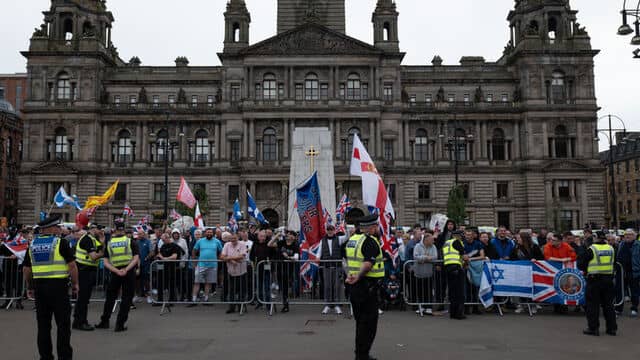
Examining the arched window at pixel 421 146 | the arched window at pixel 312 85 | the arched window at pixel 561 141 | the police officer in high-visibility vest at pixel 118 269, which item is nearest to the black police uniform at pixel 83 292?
the police officer in high-visibility vest at pixel 118 269

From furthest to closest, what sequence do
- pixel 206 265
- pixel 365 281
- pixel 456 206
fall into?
pixel 456 206 < pixel 206 265 < pixel 365 281

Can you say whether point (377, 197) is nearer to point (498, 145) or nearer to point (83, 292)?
point (83, 292)

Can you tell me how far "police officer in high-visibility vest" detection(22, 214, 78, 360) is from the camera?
9.30 meters

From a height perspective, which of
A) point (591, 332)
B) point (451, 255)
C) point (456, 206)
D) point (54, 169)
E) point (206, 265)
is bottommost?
point (591, 332)

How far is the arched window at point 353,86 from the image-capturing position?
57.6 m

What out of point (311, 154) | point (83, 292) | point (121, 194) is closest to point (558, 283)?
point (83, 292)

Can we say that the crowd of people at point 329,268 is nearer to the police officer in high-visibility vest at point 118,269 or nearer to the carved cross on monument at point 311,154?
the police officer in high-visibility vest at point 118,269

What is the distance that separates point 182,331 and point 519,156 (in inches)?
2051

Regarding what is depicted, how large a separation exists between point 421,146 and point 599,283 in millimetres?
47057

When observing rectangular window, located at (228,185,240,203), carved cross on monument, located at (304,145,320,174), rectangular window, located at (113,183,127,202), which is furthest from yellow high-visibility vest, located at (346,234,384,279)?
rectangular window, located at (113,183,127,202)

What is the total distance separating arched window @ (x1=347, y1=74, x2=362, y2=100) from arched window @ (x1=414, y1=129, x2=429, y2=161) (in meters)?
7.68

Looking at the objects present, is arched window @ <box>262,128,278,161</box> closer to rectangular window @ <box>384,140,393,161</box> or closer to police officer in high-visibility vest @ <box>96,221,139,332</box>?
rectangular window @ <box>384,140,393,161</box>

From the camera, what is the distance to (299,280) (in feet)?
51.8

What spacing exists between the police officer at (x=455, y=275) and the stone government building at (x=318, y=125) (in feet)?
133
